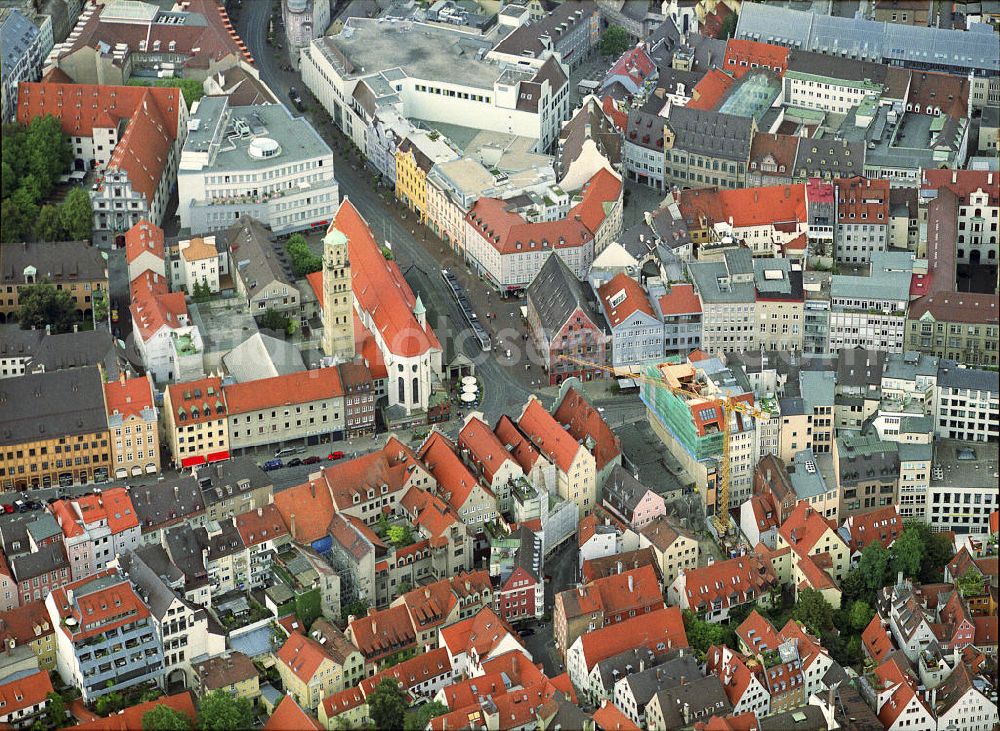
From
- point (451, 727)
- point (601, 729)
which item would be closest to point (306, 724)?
point (451, 727)

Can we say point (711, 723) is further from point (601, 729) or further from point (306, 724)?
point (306, 724)

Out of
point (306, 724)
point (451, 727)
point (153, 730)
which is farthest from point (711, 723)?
point (153, 730)

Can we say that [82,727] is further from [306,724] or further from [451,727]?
[451,727]

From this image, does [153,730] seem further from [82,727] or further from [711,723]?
[711,723]

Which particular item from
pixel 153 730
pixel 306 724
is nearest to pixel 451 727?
pixel 306 724

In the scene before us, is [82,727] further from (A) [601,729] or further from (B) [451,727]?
(A) [601,729]

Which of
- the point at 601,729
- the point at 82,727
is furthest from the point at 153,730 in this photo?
the point at 601,729
